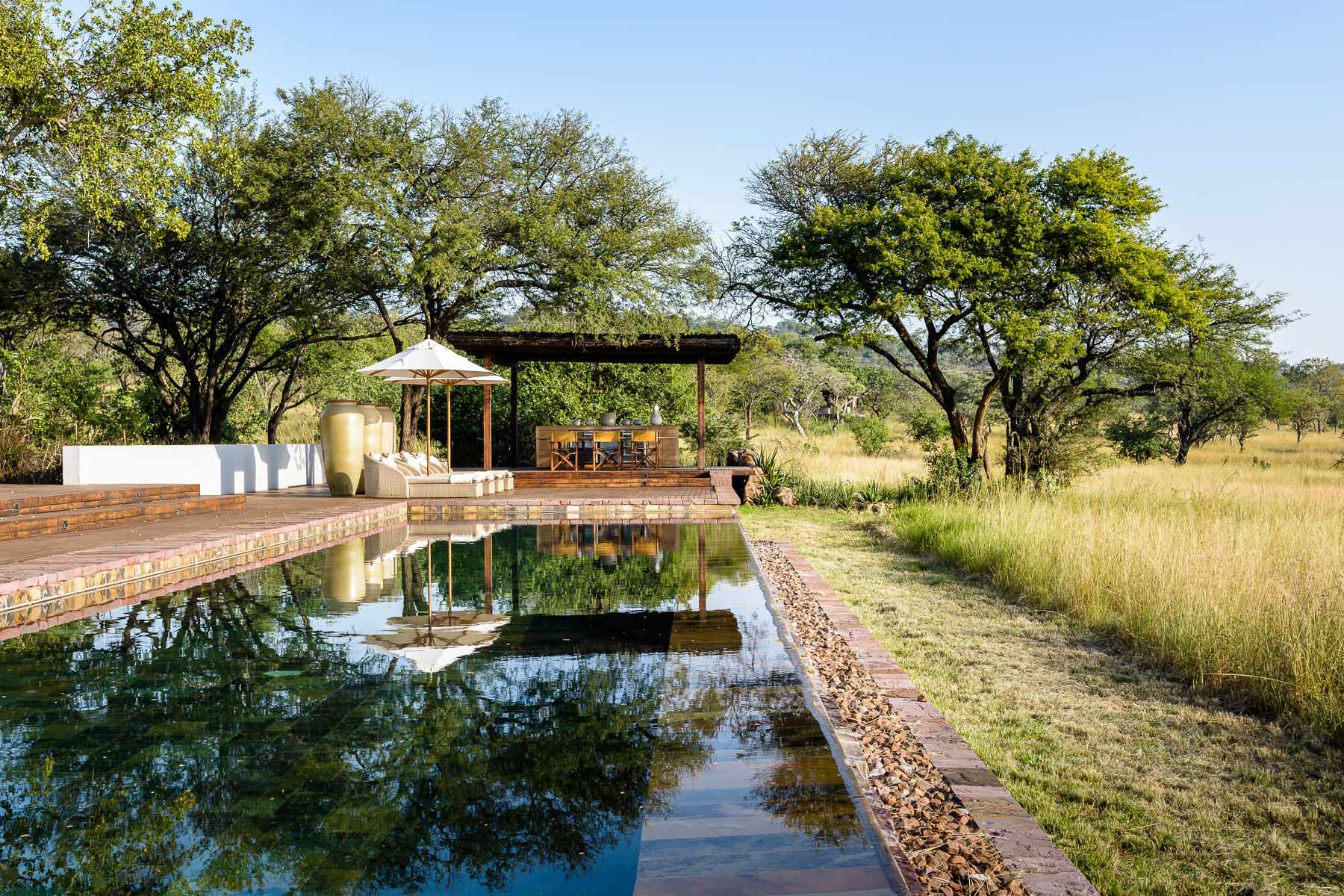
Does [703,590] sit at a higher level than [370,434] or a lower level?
lower

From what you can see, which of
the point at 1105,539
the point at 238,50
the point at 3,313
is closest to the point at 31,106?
the point at 238,50

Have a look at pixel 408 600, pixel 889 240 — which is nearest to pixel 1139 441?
pixel 889 240

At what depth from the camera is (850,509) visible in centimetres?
1336

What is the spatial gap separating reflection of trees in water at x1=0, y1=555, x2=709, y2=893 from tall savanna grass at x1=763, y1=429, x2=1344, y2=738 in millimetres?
2928

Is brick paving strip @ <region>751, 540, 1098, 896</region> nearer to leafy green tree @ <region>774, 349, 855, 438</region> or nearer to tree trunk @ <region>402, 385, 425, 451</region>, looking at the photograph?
tree trunk @ <region>402, 385, 425, 451</region>

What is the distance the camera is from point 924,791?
2.76m

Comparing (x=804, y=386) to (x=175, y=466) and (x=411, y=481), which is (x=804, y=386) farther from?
(x=175, y=466)

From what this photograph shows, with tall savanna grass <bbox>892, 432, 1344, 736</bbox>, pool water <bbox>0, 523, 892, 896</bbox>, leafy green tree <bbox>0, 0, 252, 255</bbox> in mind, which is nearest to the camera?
pool water <bbox>0, 523, 892, 896</bbox>

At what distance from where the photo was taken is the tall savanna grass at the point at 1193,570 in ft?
13.6

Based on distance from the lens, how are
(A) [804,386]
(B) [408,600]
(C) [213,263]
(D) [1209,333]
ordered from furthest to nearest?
(A) [804,386] < (C) [213,263] < (D) [1209,333] < (B) [408,600]

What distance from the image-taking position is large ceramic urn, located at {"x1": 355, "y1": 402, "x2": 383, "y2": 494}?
11.8m

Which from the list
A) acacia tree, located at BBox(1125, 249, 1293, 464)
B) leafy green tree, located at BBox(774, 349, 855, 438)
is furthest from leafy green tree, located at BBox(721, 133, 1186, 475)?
leafy green tree, located at BBox(774, 349, 855, 438)

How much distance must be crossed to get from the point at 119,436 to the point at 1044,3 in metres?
17.8

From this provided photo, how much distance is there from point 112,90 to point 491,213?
226 inches
